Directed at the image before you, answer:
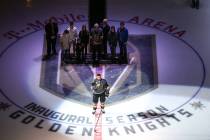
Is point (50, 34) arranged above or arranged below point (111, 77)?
above

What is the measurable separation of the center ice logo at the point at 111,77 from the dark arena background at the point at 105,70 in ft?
0.10

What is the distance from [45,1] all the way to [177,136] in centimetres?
906

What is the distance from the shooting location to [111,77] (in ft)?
60.3

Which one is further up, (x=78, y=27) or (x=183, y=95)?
(x=78, y=27)

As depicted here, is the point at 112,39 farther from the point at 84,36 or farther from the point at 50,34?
the point at 50,34

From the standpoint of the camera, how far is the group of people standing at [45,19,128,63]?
18641 mm

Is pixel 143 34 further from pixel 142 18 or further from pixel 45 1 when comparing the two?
pixel 45 1

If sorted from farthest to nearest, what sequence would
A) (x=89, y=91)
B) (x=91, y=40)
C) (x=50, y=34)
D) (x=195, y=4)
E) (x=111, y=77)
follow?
(x=195, y=4)
(x=50, y=34)
(x=91, y=40)
(x=111, y=77)
(x=89, y=91)

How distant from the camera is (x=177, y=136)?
15570 millimetres

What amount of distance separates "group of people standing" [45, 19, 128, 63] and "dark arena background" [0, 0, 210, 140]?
3 cm

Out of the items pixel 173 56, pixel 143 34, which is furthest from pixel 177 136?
pixel 143 34

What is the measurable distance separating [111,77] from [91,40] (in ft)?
4.55

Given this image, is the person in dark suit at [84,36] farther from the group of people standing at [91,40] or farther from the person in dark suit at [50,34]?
the person in dark suit at [50,34]

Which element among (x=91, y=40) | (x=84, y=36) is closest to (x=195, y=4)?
(x=91, y=40)
